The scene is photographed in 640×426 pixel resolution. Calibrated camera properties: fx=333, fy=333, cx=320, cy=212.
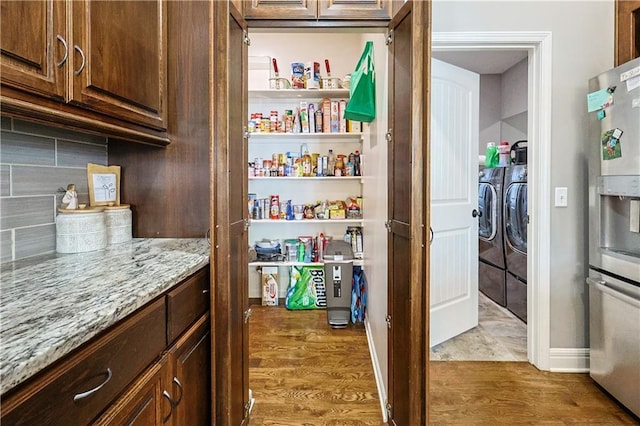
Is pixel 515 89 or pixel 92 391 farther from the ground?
pixel 515 89

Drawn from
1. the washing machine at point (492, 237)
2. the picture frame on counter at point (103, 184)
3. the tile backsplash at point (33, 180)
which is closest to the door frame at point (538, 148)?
the washing machine at point (492, 237)

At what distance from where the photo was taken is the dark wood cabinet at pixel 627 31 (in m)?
A: 2.00

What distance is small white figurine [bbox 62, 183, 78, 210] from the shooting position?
132cm

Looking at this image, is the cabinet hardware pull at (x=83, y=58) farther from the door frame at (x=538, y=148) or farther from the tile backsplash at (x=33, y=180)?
the door frame at (x=538, y=148)

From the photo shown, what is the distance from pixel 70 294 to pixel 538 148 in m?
2.48

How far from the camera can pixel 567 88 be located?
210 centimetres

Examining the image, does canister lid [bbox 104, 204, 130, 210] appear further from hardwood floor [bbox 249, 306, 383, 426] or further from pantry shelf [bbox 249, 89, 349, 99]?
pantry shelf [bbox 249, 89, 349, 99]

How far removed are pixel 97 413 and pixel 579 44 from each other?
115 inches

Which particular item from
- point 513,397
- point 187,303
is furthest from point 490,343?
point 187,303

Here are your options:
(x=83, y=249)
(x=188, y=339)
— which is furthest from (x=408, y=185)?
(x=83, y=249)

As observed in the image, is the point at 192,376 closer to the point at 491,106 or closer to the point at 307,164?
the point at 307,164

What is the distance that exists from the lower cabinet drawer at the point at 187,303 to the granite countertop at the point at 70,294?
0.05 meters

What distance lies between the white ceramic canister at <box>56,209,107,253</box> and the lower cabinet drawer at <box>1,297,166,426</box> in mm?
557

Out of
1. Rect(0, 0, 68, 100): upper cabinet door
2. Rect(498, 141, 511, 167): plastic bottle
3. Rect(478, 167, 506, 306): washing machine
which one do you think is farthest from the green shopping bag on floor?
Rect(498, 141, 511, 167): plastic bottle
